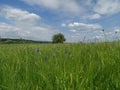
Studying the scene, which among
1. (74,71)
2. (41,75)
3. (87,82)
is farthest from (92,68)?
(41,75)

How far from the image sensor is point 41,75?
214cm

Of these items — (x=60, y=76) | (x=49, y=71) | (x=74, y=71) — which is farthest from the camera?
(x=49, y=71)

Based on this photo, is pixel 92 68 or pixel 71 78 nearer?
pixel 71 78

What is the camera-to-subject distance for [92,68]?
2.31 meters

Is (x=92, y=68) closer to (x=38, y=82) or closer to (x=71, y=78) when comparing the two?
(x=71, y=78)

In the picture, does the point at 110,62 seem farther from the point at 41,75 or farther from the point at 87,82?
the point at 41,75

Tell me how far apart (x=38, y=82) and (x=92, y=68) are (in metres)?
0.67

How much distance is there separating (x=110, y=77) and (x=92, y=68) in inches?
10.0

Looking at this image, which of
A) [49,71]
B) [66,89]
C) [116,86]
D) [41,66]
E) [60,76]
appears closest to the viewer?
[66,89]

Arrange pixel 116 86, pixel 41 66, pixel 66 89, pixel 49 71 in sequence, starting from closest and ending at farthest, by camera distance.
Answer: pixel 66 89
pixel 116 86
pixel 49 71
pixel 41 66

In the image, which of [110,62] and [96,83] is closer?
[96,83]

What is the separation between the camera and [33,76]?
2.33m

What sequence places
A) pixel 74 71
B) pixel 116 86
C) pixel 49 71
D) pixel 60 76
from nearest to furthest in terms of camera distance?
pixel 116 86, pixel 60 76, pixel 74 71, pixel 49 71

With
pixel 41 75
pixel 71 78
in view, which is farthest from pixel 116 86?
pixel 41 75
